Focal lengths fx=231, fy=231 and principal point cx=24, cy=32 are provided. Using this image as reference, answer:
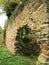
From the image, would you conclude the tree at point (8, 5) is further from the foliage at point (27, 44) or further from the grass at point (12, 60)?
the grass at point (12, 60)

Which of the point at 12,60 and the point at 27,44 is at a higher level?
the point at 27,44

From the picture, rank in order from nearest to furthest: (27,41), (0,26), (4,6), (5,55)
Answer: (5,55) < (27,41) < (4,6) < (0,26)

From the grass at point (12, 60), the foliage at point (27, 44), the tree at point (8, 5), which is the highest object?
the tree at point (8, 5)

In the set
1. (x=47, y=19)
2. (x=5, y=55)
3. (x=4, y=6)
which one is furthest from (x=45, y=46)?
(x=4, y=6)

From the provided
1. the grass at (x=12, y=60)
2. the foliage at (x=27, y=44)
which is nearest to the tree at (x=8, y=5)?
the foliage at (x=27, y=44)

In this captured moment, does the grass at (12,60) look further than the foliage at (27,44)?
No

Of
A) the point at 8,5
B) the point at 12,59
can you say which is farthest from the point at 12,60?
the point at 8,5

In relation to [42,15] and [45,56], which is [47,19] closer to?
[42,15]

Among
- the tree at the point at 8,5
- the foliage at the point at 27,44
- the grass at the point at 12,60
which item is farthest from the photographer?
the tree at the point at 8,5

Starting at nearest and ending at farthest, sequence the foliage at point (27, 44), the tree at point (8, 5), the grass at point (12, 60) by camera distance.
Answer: the grass at point (12, 60), the foliage at point (27, 44), the tree at point (8, 5)

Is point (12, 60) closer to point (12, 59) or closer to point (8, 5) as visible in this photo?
point (12, 59)

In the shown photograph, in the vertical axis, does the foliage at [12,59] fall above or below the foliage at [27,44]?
below

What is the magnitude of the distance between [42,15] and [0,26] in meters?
12.5

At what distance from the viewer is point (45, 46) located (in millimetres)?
6605
